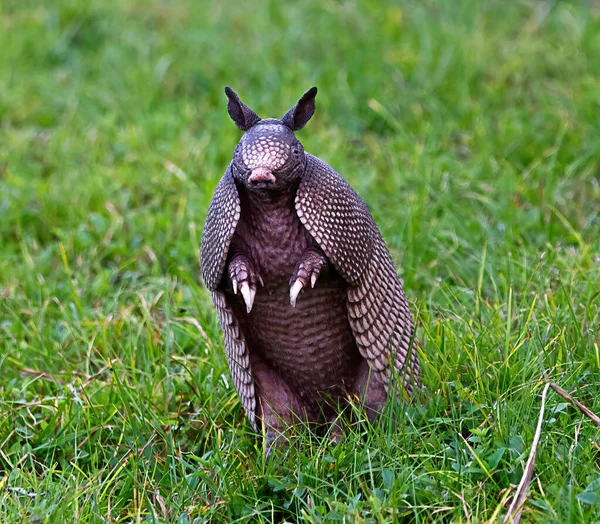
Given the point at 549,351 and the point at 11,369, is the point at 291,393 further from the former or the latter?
the point at 11,369

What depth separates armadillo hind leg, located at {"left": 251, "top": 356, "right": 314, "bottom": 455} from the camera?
10.5 ft

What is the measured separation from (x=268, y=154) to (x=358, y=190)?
261 cm

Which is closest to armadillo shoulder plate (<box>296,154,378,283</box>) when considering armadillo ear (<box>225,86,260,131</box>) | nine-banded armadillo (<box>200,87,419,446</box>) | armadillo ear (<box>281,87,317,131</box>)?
nine-banded armadillo (<box>200,87,419,446</box>)

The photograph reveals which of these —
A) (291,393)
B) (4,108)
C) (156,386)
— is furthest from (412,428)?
(4,108)

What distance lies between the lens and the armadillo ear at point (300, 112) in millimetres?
3033

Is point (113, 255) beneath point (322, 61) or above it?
beneath

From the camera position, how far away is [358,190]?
5.41 meters

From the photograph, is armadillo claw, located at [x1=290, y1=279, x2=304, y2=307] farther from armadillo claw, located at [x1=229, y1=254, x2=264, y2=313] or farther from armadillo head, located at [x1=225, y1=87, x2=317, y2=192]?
armadillo head, located at [x1=225, y1=87, x2=317, y2=192]

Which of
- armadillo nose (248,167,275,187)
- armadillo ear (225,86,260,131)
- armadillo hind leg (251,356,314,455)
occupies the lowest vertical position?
armadillo hind leg (251,356,314,455)

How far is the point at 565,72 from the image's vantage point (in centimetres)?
646

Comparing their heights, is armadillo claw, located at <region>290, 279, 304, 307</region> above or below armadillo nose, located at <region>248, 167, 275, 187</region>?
below

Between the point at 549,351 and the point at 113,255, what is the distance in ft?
8.52

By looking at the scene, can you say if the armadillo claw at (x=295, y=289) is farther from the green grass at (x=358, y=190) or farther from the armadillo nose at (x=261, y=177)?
the green grass at (x=358, y=190)

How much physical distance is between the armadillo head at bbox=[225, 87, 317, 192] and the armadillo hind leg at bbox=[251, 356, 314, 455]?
2.37 ft
